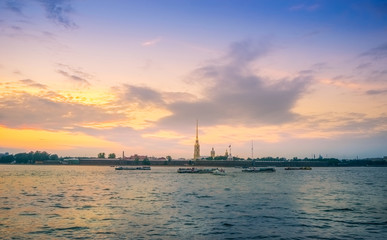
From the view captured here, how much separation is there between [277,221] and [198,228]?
28.6 feet

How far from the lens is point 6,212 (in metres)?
39.7

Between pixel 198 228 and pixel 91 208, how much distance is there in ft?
57.8

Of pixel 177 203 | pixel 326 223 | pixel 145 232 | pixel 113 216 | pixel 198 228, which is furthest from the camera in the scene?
pixel 177 203

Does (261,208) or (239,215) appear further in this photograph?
(261,208)

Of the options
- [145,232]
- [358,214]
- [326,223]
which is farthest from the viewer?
[358,214]

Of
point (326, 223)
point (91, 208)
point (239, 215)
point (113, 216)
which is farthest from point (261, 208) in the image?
point (91, 208)

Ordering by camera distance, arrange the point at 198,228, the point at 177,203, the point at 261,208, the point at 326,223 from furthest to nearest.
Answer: the point at 177,203
the point at 261,208
the point at 326,223
the point at 198,228

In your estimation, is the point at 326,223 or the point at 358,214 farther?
the point at 358,214

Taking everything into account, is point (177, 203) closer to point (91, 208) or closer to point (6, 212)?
point (91, 208)

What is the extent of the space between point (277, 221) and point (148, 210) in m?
15.5

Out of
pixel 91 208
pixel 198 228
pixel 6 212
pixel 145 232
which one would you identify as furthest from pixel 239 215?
pixel 6 212

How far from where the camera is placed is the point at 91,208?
142 feet

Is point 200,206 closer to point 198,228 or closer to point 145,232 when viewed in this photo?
point 198,228

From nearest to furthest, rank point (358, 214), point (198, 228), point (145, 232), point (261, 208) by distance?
1. point (145, 232)
2. point (198, 228)
3. point (358, 214)
4. point (261, 208)
